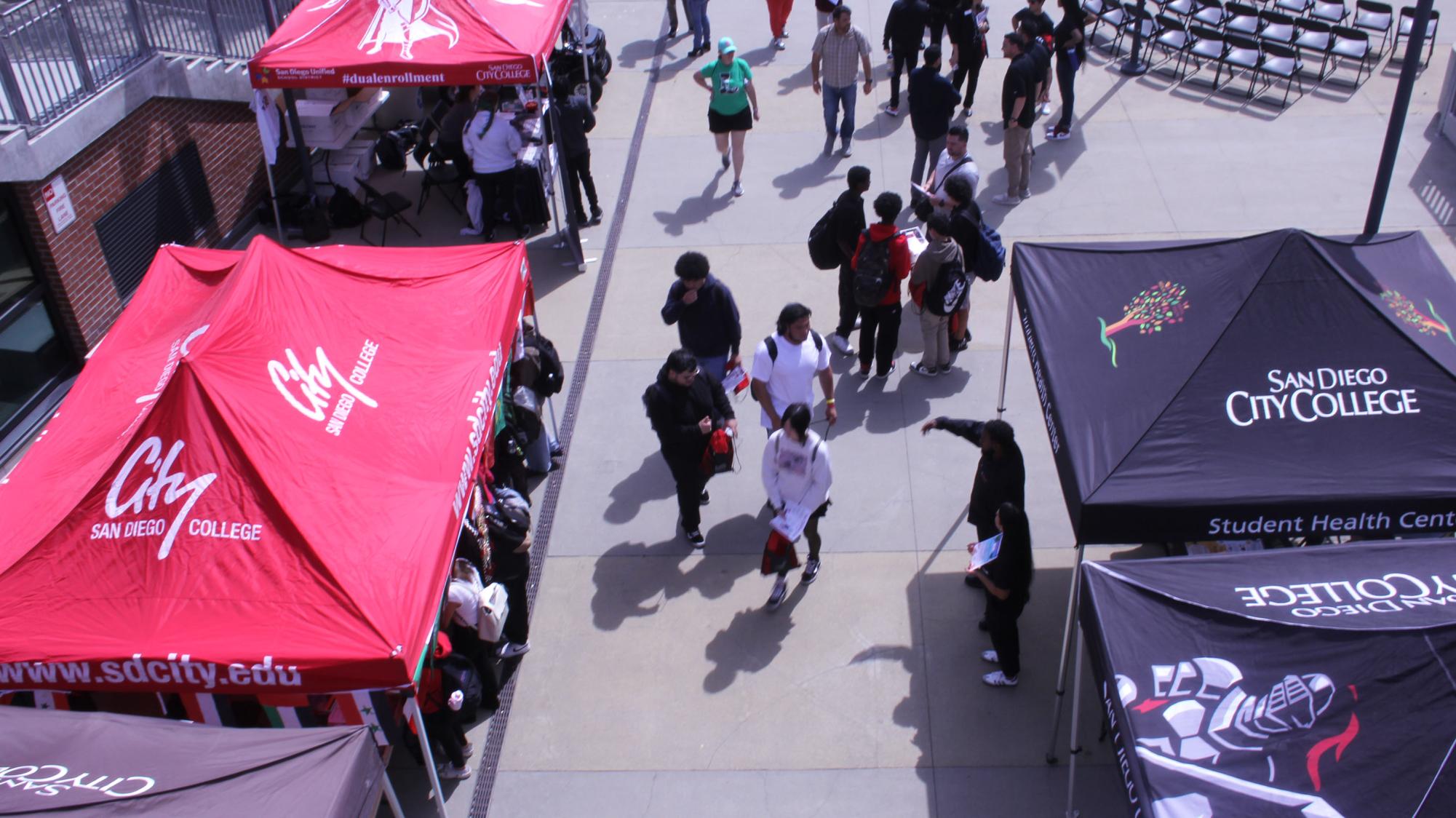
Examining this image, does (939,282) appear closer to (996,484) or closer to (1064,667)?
(996,484)

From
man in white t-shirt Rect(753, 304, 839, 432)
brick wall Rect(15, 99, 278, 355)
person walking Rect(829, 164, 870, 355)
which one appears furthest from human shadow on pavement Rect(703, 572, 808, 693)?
brick wall Rect(15, 99, 278, 355)

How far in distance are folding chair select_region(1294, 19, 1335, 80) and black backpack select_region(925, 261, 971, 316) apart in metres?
7.88

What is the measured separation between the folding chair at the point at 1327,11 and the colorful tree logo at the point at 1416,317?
10299mm

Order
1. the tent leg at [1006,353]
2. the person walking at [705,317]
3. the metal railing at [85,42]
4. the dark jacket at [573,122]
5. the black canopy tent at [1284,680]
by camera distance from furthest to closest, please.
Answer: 1. the dark jacket at [573,122]
2. the metal railing at [85,42]
3. the person walking at [705,317]
4. the tent leg at [1006,353]
5. the black canopy tent at [1284,680]

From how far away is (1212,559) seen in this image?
16.7ft

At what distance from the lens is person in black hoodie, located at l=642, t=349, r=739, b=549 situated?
710 centimetres

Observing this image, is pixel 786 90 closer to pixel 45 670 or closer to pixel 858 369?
pixel 858 369

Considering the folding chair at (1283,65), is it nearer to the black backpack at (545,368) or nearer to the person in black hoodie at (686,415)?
the person in black hoodie at (686,415)

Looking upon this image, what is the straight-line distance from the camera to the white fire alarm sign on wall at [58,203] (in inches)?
361

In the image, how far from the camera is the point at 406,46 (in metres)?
10.3

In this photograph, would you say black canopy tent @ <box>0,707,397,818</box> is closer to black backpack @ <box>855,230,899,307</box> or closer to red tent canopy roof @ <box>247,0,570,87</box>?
black backpack @ <box>855,230,899,307</box>

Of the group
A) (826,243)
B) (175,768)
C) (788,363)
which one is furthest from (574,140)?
(175,768)

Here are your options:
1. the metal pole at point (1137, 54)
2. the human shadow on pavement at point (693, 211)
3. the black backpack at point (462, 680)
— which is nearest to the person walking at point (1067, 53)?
the metal pole at point (1137, 54)

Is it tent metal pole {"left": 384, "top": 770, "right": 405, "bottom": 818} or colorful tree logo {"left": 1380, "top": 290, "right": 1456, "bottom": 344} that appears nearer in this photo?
tent metal pole {"left": 384, "top": 770, "right": 405, "bottom": 818}
